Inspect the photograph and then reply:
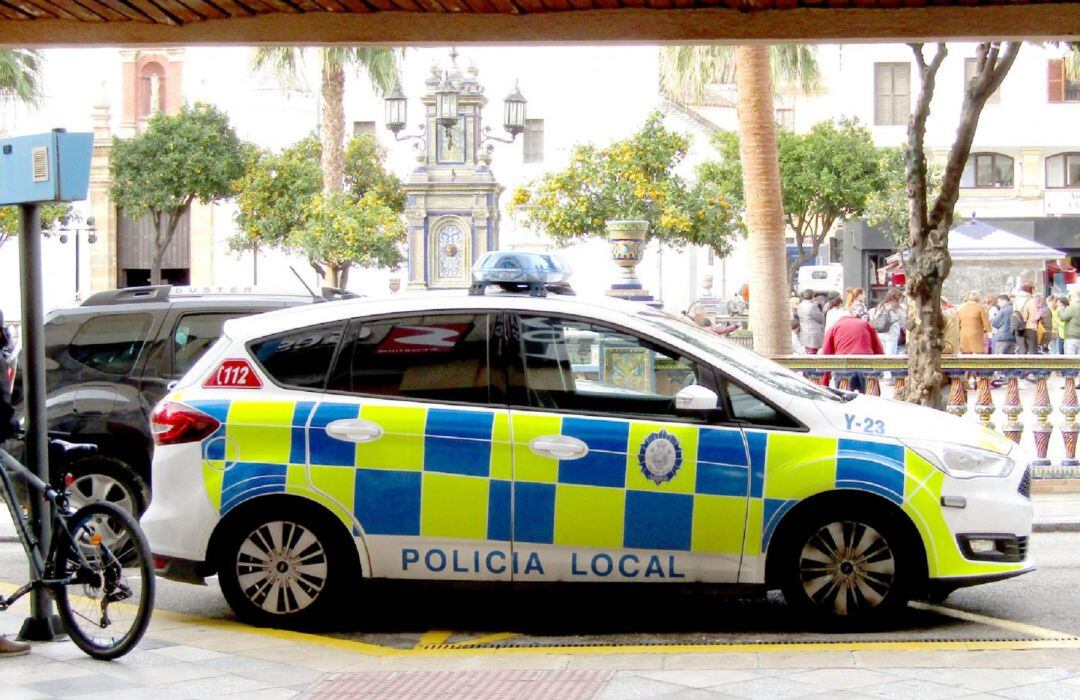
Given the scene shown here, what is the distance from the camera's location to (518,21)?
6.43 m

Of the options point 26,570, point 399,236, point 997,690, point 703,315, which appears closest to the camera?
point 997,690

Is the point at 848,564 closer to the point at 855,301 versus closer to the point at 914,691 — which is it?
the point at 914,691

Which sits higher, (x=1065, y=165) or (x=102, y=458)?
(x=1065, y=165)

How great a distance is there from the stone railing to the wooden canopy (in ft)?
25.1

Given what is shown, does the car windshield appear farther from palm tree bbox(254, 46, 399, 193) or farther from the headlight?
palm tree bbox(254, 46, 399, 193)

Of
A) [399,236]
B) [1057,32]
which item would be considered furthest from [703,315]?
[399,236]

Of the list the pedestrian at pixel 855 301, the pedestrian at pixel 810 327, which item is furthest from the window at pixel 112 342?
the pedestrian at pixel 810 327

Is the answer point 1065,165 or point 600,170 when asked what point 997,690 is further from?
point 1065,165

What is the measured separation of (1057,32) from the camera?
20.4 ft

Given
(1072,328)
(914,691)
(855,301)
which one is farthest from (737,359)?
(1072,328)

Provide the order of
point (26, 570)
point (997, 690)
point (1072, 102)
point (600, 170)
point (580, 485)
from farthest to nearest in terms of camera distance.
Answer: point (1072, 102), point (600, 170), point (26, 570), point (580, 485), point (997, 690)

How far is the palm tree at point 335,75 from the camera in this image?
118 ft

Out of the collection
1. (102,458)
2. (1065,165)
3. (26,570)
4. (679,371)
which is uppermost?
(1065,165)

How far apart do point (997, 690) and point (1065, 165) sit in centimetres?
4668
